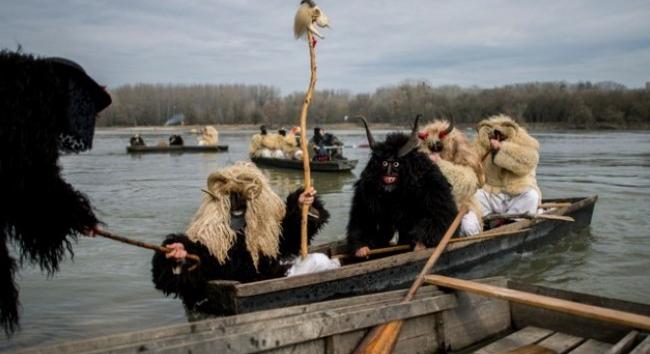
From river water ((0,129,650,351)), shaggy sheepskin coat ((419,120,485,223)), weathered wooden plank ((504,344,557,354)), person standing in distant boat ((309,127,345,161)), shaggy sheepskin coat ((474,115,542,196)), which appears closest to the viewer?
weathered wooden plank ((504,344,557,354))

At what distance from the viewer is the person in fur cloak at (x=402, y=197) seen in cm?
582

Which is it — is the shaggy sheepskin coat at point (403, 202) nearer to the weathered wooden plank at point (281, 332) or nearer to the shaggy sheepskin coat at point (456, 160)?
the shaggy sheepskin coat at point (456, 160)

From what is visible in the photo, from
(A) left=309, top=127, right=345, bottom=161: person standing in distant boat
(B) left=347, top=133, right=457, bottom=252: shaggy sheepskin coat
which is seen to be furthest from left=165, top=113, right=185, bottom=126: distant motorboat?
(B) left=347, top=133, right=457, bottom=252: shaggy sheepskin coat

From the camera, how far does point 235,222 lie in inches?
185

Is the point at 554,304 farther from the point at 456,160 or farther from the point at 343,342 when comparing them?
the point at 456,160

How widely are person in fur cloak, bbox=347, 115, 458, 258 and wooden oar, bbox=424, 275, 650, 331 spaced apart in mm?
1434

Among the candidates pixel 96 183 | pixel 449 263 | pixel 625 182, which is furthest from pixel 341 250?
pixel 96 183

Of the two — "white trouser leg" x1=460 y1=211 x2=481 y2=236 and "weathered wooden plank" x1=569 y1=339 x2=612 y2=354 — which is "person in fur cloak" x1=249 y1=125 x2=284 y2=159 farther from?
"weathered wooden plank" x1=569 y1=339 x2=612 y2=354

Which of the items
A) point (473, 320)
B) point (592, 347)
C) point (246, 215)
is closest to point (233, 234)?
point (246, 215)

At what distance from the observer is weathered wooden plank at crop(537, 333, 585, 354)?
13.1 ft

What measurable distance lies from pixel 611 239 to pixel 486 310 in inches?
222

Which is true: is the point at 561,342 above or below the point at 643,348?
below

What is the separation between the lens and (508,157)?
761 centimetres

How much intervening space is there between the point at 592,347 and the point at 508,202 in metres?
4.28
